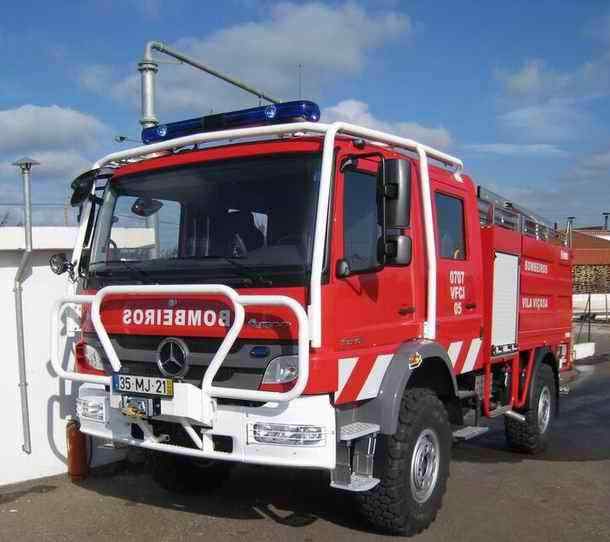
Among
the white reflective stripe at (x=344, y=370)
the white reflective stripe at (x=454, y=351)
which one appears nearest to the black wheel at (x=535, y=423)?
the white reflective stripe at (x=454, y=351)

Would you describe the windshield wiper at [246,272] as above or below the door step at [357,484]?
above

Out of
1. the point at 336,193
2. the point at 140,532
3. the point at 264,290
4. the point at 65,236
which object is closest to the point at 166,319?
the point at 264,290

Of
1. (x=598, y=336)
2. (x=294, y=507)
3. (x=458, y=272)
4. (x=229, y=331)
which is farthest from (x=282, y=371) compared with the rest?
(x=598, y=336)

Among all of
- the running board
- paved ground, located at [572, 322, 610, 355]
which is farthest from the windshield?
paved ground, located at [572, 322, 610, 355]

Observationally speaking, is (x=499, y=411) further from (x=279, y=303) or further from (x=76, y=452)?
(x=76, y=452)

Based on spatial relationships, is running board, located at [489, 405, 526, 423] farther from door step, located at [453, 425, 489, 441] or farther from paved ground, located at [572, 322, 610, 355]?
paved ground, located at [572, 322, 610, 355]

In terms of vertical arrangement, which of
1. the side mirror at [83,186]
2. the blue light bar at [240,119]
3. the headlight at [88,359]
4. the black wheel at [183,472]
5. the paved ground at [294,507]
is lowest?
the paved ground at [294,507]

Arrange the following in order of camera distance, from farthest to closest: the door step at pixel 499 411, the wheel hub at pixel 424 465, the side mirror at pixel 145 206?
the door step at pixel 499 411, the side mirror at pixel 145 206, the wheel hub at pixel 424 465

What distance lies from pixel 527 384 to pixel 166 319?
4.04 metres

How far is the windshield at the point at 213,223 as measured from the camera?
157 inches

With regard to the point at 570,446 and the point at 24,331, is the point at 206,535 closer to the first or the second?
the point at 24,331

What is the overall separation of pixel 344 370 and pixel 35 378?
3.18 meters

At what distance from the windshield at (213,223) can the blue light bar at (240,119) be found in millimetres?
360

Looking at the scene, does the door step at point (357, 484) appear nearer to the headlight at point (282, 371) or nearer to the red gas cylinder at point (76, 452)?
the headlight at point (282, 371)
